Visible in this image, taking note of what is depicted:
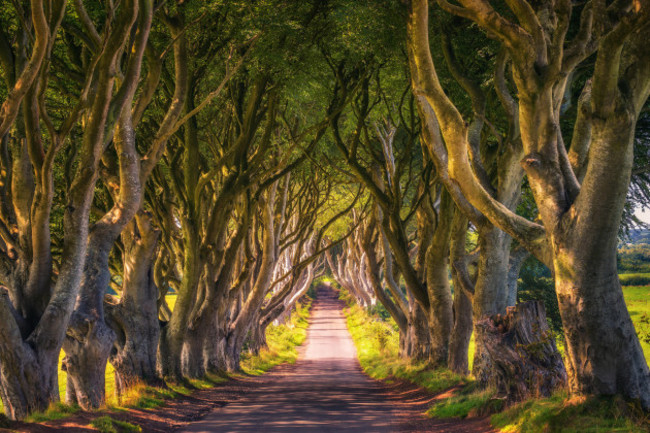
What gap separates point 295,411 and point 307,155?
746 cm

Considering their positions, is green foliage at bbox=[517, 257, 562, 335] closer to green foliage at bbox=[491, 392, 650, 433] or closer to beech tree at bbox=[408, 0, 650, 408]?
green foliage at bbox=[491, 392, 650, 433]

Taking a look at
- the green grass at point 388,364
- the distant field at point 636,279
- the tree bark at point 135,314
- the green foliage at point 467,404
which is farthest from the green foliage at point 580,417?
the distant field at point 636,279

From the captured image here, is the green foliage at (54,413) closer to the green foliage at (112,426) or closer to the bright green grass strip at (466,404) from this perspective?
the green foliage at (112,426)

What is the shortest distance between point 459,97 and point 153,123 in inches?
314

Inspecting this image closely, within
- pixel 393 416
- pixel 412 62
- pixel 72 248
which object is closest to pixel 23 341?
pixel 72 248

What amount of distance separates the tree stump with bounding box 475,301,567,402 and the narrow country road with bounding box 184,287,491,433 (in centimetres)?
77

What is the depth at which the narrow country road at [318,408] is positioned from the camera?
9.84m

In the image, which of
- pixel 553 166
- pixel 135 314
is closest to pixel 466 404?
pixel 553 166

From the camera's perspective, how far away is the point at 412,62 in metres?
9.95

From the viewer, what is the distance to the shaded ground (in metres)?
9.62

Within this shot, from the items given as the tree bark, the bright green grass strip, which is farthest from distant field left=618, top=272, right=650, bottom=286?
the tree bark

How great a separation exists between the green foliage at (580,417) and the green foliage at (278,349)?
16.9 metres

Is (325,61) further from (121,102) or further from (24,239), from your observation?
(24,239)

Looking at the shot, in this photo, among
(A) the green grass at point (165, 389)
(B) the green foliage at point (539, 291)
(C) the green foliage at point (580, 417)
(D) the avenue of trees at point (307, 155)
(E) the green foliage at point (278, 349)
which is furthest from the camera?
Result: (B) the green foliage at point (539, 291)
